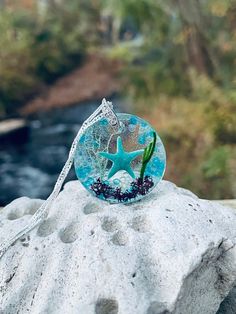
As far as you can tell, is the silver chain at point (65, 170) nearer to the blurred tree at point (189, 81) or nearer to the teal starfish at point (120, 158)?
the teal starfish at point (120, 158)

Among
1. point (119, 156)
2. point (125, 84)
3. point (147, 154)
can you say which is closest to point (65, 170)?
point (119, 156)

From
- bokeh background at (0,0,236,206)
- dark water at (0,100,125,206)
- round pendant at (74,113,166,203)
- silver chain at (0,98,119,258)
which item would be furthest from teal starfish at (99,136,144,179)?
dark water at (0,100,125,206)

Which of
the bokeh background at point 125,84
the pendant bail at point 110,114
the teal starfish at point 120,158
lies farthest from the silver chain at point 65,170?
the bokeh background at point 125,84

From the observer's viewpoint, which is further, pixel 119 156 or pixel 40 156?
pixel 40 156

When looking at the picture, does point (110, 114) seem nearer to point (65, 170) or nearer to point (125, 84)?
point (65, 170)

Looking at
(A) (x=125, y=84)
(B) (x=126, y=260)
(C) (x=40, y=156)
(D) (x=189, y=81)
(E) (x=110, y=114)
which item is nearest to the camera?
(B) (x=126, y=260)
